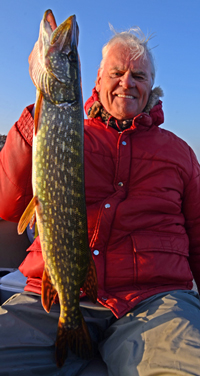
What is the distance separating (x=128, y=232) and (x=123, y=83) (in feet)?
4.30

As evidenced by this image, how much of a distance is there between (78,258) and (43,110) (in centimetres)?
93

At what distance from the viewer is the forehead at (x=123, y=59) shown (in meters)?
2.68

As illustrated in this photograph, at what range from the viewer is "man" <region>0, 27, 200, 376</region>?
1739mm

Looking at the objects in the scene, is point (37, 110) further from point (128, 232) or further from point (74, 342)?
point (74, 342)

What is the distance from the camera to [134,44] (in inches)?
107

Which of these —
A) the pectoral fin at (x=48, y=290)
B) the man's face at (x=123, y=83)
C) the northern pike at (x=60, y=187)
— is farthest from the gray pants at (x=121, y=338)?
the man's face at (x=123, y=83)

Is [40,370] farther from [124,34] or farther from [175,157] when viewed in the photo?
[124,34]

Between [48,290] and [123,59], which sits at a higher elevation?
[123,59]

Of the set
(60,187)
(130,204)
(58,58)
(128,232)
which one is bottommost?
(128,232)

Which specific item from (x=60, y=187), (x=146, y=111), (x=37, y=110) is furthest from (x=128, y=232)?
(x=146, y=111)

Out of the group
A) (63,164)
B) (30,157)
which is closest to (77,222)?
(63,164)

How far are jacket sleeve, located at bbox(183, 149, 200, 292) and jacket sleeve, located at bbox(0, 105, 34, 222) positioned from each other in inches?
52.7

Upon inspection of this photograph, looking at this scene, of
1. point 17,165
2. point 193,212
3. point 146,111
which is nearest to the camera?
point 17,165

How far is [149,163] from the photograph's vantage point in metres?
2.47
